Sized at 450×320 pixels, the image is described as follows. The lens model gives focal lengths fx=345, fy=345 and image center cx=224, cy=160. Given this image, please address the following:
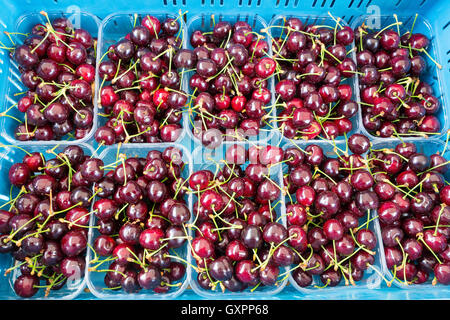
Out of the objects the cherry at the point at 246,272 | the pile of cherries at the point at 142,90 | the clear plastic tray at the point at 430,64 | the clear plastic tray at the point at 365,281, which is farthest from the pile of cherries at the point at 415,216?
the pile of cherries at the point at 142,90

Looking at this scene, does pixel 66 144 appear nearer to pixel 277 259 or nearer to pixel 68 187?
pixel 68 187

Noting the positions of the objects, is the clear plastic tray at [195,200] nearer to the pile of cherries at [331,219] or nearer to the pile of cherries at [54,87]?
the pile of cherries at [331,219]

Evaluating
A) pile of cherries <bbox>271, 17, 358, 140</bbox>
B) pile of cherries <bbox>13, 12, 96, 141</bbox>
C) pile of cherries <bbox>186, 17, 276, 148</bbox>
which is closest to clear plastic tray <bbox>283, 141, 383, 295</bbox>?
pile of cherries <bbox>271, 17, 358, 140</bbox>

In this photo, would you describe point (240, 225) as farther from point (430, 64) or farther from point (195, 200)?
point (430, 64)

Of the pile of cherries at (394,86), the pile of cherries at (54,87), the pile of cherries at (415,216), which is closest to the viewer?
the pile of cherries at (415,216)

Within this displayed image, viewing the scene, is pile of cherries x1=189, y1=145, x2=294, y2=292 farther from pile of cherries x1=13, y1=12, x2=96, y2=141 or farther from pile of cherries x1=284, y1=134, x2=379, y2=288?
pile of cherries x1=13, y1=12, x2=96, y2=141
